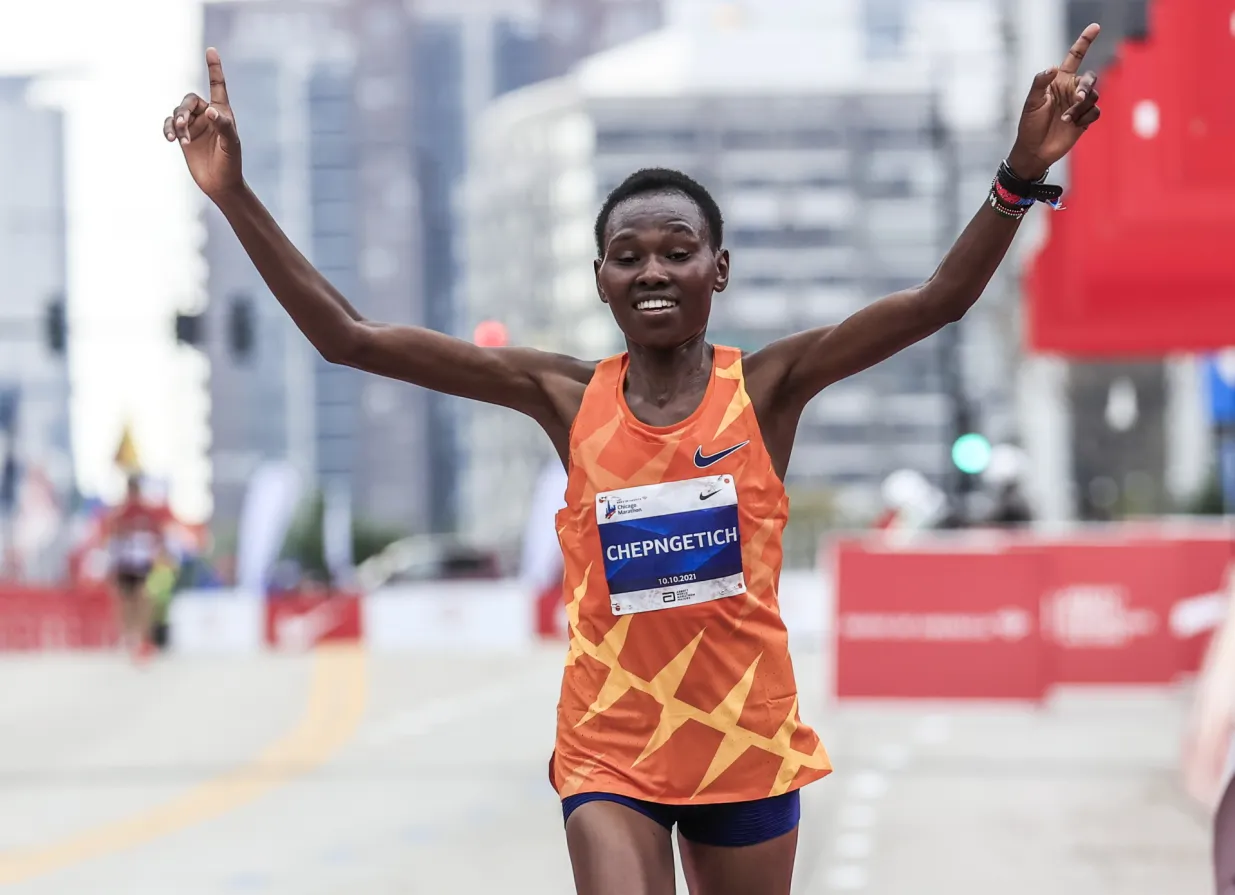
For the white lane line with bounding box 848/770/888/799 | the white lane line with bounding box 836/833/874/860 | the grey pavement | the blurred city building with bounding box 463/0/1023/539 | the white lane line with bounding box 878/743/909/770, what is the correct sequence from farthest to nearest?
the blurred city building with bounding box 463/0/1023/539
the white lane line with bounding box 878/743/909/770
the white lane line with bounding box 848/770/888/799
the white lane line with bounding box 836/833/874/860
the grey pavement

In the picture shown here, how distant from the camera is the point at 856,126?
14262cm

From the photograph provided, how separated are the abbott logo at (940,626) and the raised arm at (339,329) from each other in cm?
1125

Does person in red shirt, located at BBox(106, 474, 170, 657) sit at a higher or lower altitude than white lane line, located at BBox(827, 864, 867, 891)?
lower

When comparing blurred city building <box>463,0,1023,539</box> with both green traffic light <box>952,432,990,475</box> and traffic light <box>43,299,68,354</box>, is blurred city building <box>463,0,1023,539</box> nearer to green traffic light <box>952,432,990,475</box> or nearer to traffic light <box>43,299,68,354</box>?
traffic light <box>43,299,68,354</box>

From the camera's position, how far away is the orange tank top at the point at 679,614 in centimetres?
353

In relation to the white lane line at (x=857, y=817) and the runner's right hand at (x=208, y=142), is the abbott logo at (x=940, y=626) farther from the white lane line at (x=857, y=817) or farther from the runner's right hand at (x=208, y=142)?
the runner's right hand at (x=208, y=142)

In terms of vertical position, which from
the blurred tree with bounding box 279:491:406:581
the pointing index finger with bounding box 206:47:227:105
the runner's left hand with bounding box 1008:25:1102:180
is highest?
the pointing index finger with bounding box 206:47:227:105

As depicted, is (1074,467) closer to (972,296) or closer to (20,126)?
(972,296)

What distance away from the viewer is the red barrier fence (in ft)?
48.4

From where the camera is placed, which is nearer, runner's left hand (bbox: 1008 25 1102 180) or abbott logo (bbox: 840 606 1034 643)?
runner's left hand (bbox: 1008 25 1102 180)

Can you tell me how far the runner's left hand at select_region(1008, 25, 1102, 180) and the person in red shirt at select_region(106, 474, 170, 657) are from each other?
659 inches

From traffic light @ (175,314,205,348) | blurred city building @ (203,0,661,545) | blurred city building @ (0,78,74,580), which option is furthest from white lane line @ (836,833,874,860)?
blurred city building @ (203,0,661,545)

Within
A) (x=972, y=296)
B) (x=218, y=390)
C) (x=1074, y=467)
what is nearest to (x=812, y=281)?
(x=218, y=390)

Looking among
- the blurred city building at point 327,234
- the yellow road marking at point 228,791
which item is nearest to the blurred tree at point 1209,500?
the yellow road marking at point 228,791
